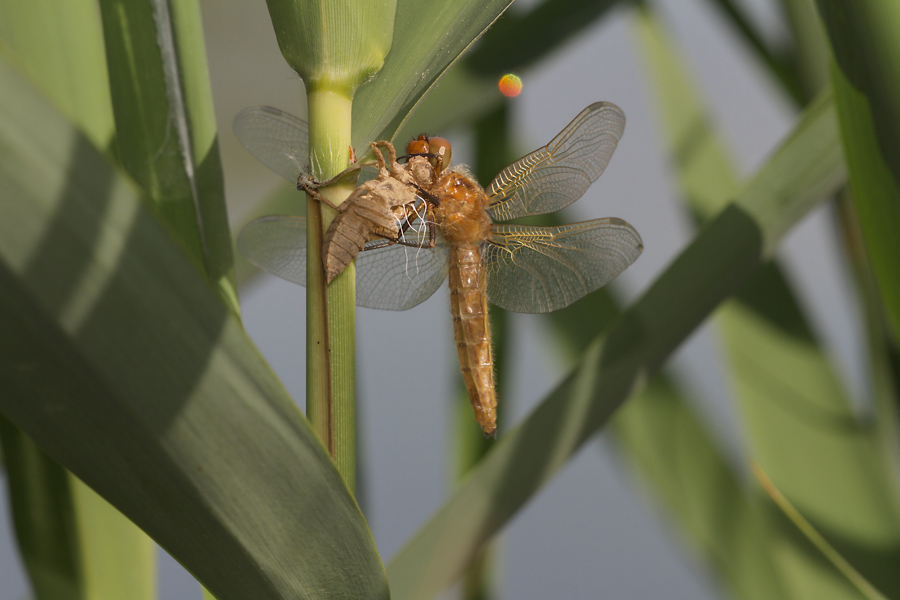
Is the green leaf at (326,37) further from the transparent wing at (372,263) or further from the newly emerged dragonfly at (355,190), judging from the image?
the transparent wing at (372,263)

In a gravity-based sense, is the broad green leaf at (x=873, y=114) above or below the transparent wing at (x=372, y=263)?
below

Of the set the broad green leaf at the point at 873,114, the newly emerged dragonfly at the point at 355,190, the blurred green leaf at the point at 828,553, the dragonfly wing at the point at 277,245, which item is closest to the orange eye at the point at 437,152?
the newly emerged dragonfly at the point at 355,190

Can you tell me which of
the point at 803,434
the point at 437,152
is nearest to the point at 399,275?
the point at 437,152

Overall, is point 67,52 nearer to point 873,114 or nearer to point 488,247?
point 488,247

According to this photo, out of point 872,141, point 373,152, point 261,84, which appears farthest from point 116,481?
point 261,84

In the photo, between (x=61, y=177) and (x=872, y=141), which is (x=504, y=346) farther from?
(x=61, y=177)

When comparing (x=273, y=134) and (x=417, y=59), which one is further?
→ (x=273, y=134)
